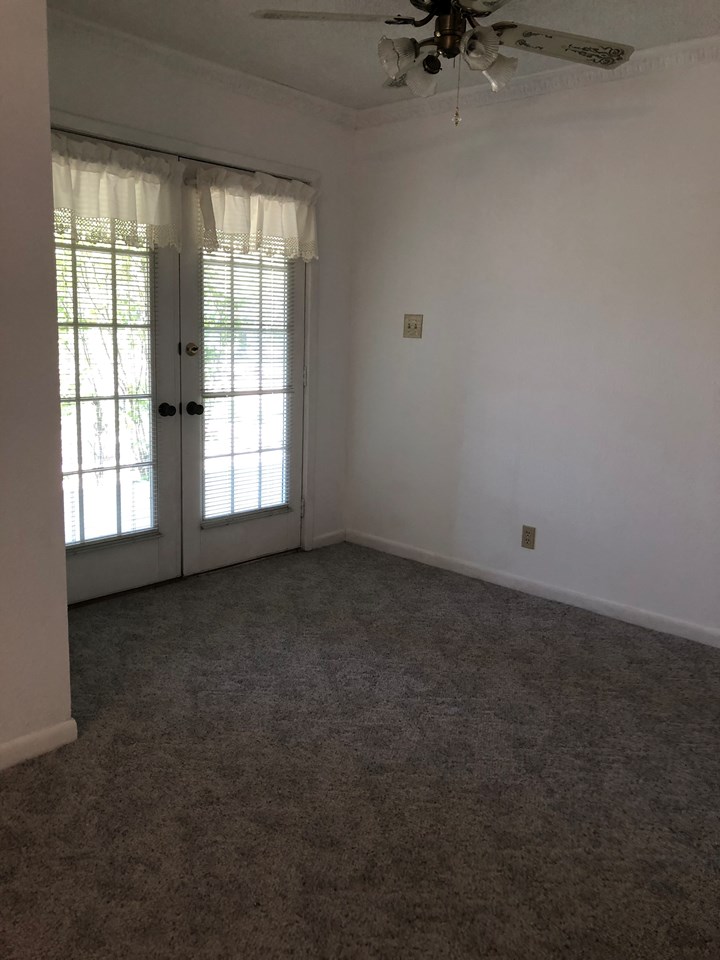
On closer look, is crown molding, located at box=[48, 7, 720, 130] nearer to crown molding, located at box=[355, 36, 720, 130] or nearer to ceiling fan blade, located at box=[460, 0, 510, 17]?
crown molding, located at box=[355, 36, 720, 130]

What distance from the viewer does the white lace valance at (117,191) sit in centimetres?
309

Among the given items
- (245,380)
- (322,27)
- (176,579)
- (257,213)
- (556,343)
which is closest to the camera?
(322,27)

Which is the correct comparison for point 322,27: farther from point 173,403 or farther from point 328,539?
point 328,539

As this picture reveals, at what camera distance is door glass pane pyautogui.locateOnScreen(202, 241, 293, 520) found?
12.5ft

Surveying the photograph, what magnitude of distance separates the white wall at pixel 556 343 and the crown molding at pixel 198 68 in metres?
0.32

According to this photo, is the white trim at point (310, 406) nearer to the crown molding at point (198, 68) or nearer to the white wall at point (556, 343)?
the white wall at point (556, 343)

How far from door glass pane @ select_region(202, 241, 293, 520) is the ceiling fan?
5.25 feet

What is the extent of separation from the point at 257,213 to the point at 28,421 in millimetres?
2052

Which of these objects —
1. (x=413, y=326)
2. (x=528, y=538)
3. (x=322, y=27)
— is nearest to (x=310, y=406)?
(x=413, y=326)

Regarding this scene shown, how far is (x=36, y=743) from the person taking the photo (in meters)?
2.34

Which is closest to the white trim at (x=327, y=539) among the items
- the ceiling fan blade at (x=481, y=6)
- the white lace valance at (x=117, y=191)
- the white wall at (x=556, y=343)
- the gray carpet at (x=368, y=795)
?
the white wall at (x=556, y=343)

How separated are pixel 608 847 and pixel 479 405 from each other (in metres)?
2.37

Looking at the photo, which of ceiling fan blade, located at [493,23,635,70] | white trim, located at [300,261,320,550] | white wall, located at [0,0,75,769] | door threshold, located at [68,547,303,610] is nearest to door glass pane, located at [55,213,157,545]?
door threshold, located at [68,547,303,610]

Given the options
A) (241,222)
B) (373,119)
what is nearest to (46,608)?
(241,222)
